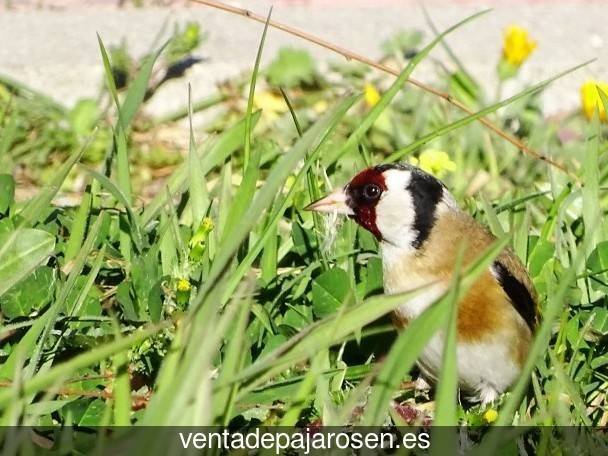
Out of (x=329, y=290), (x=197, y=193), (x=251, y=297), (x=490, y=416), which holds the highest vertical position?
(x=251, y=297)

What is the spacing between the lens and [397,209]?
10.0 ft

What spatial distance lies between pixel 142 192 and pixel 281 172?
2027 mm

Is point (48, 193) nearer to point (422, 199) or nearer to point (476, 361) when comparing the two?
point (422, 199)

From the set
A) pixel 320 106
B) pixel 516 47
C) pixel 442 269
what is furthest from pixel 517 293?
pixel 320 106

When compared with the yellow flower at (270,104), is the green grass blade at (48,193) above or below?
above

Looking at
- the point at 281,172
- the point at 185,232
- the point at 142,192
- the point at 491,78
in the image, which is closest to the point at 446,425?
the point at 281,172

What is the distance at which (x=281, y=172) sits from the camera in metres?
2.23

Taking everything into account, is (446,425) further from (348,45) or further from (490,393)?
(348,45)

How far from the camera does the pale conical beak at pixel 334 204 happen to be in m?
3.05

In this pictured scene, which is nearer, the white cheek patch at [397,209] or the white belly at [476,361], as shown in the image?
the white belly at [476,361]

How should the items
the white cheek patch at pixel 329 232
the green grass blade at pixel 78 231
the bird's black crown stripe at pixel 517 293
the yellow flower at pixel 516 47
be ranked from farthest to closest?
the yellow flower at pixel 516 47, the white cheek patch at pixel 329 232, the green grass blade at pixel 78 231, the bird's black crown stripe at pixel 517 293

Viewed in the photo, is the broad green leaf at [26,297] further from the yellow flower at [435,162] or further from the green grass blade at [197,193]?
the yellow flower at [435,162]

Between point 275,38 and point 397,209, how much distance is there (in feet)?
6.16

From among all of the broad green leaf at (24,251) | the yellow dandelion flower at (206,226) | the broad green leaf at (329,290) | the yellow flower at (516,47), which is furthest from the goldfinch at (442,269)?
the yellow flower at (516,47)
